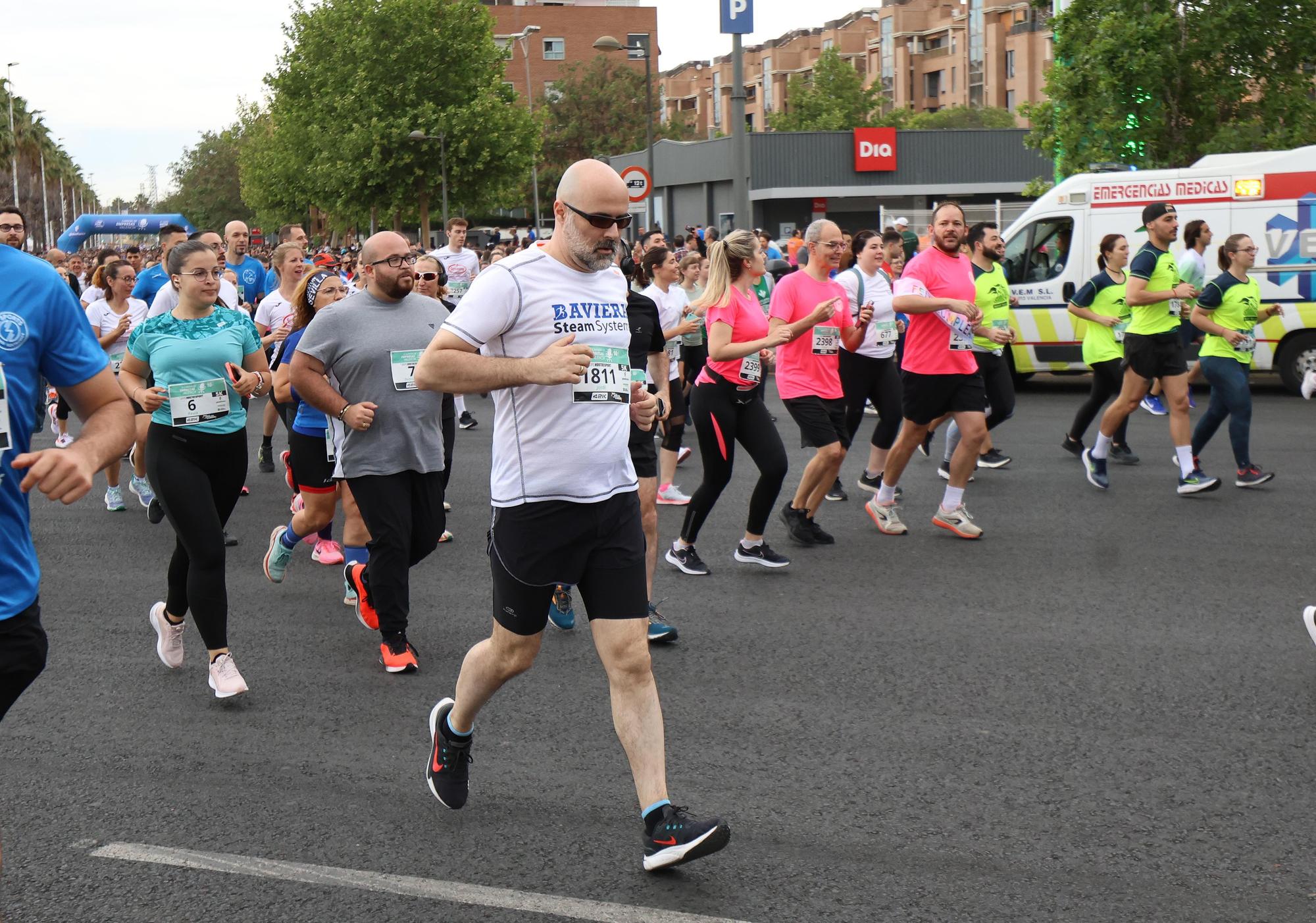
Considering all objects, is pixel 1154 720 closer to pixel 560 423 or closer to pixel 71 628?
pixel 560 423

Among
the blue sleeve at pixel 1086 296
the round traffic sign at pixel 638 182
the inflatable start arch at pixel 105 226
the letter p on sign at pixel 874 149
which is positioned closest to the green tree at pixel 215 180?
the inflatable start arch at pixel 105 226

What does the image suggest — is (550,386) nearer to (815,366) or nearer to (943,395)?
(815,366)

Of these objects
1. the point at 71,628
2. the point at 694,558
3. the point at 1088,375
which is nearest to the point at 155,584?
the point at 71,628

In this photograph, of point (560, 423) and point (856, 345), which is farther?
point (856, 345)

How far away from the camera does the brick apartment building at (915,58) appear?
89.4m

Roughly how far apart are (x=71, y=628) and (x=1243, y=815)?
5348mm

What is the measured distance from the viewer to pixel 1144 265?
32.7 feet

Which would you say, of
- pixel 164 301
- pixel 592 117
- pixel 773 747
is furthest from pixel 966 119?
pixel 773 747

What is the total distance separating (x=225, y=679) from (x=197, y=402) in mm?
1121

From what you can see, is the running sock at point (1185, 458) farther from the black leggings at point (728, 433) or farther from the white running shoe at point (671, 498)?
the black leggings at point (728, 433)

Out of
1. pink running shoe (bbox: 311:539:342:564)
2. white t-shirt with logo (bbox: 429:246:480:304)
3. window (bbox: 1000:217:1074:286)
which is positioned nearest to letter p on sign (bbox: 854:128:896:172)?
window (bbox: 1000:217:1074:286)

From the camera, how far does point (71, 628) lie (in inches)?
271

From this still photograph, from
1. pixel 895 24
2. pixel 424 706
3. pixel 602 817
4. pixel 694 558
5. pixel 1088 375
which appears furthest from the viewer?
pixel 895 24

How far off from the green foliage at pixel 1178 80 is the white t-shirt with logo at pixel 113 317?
1402 cm
